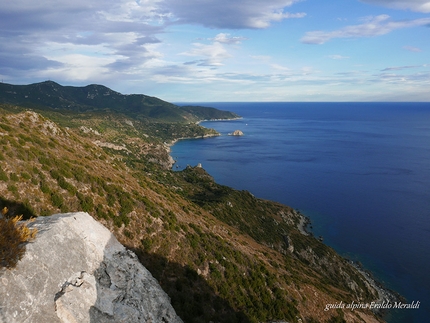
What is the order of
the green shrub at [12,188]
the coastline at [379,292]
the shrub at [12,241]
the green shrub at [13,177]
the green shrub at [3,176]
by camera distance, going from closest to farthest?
the shrub at [12,241], the green shrub at [12,188], the green shrub at [3,176], the green shrub at [13,177], the coastline at [379,292]

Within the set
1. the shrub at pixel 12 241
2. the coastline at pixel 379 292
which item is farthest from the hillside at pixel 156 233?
the coastline at pixel 379 292

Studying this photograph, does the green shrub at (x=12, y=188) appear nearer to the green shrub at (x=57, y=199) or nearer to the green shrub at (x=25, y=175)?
the green shrub at (x=25, y=175)

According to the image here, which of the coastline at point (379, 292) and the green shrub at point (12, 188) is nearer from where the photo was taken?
the green shrub at point (12, 188)

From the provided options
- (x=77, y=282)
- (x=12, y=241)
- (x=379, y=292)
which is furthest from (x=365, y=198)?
(x=12, y=241)

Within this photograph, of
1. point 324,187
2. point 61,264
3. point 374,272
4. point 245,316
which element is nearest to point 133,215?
point 61,264

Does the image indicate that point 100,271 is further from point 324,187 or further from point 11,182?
point 324,187

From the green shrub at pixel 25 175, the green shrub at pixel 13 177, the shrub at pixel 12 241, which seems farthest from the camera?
the green shrub at pixel 25 175

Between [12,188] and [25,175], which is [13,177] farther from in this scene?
[12,188]
